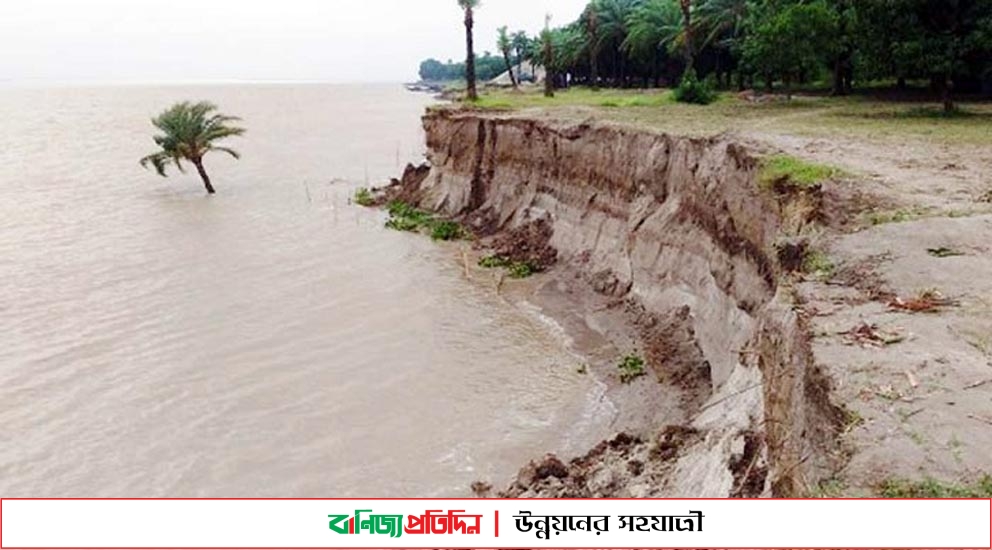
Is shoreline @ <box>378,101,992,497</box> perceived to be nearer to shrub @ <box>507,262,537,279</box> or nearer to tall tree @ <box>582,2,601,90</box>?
shrub @ <box>507,262,537,279</box>

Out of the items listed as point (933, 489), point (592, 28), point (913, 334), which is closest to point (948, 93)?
point (913, 334)

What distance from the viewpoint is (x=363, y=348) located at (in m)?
16.0

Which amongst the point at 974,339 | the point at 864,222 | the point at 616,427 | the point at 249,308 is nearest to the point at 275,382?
the point at 249,308

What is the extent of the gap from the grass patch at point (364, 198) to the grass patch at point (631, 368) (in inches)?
745

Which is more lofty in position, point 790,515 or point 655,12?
point 655,12

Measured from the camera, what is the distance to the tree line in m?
21.6

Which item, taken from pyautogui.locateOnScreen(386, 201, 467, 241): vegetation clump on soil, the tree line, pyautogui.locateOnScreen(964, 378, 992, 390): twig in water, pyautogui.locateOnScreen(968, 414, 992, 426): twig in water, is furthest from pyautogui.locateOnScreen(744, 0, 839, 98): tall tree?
pyautogui.locateOnScreen(968, 414, 992, 426): twig in water

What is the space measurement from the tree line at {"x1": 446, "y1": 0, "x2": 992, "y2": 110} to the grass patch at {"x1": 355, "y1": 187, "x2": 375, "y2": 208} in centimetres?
1149

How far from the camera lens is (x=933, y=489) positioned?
4.95 meters

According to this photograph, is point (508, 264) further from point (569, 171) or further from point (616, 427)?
point (616, 427)

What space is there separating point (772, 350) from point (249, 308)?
1374 cm

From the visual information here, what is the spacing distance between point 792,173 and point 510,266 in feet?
31.6

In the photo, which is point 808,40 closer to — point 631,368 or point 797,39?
point 797,39

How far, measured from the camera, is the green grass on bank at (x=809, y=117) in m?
18.7
